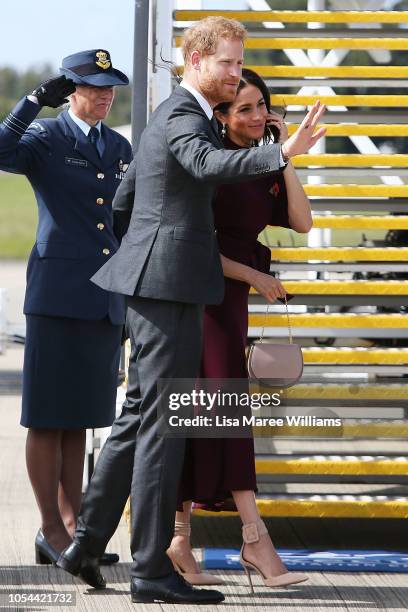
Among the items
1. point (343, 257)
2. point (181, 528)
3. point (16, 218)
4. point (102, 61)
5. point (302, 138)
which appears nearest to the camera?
point (302, 138)

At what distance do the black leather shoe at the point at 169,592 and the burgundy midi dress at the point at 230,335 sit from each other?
390 millimetres

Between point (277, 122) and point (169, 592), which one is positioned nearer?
point (169, 592)

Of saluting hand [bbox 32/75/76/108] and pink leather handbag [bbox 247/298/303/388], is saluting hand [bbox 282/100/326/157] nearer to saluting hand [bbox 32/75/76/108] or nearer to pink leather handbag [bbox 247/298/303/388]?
pink leather handbag [bbox 247/298/303/388]

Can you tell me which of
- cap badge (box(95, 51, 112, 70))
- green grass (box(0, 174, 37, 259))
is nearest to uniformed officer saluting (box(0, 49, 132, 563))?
cap badge (box(95, 51, 112, 70))

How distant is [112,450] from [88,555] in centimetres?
36

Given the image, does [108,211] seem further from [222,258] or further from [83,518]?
[83,518]

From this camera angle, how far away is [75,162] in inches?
195

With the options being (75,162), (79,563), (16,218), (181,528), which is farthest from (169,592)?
(16,218)

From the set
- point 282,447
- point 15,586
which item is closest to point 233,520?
point 15,586

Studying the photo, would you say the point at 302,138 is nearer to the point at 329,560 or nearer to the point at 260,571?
the point at 260,571

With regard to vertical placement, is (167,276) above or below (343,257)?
below

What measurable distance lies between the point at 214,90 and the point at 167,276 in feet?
1.92

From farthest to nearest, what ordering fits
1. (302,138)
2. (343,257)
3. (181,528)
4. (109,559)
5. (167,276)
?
(343,257)
(109,559)
(181,528)
(167,276)
(302,138)

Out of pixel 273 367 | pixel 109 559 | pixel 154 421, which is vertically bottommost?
pixel 109 559
